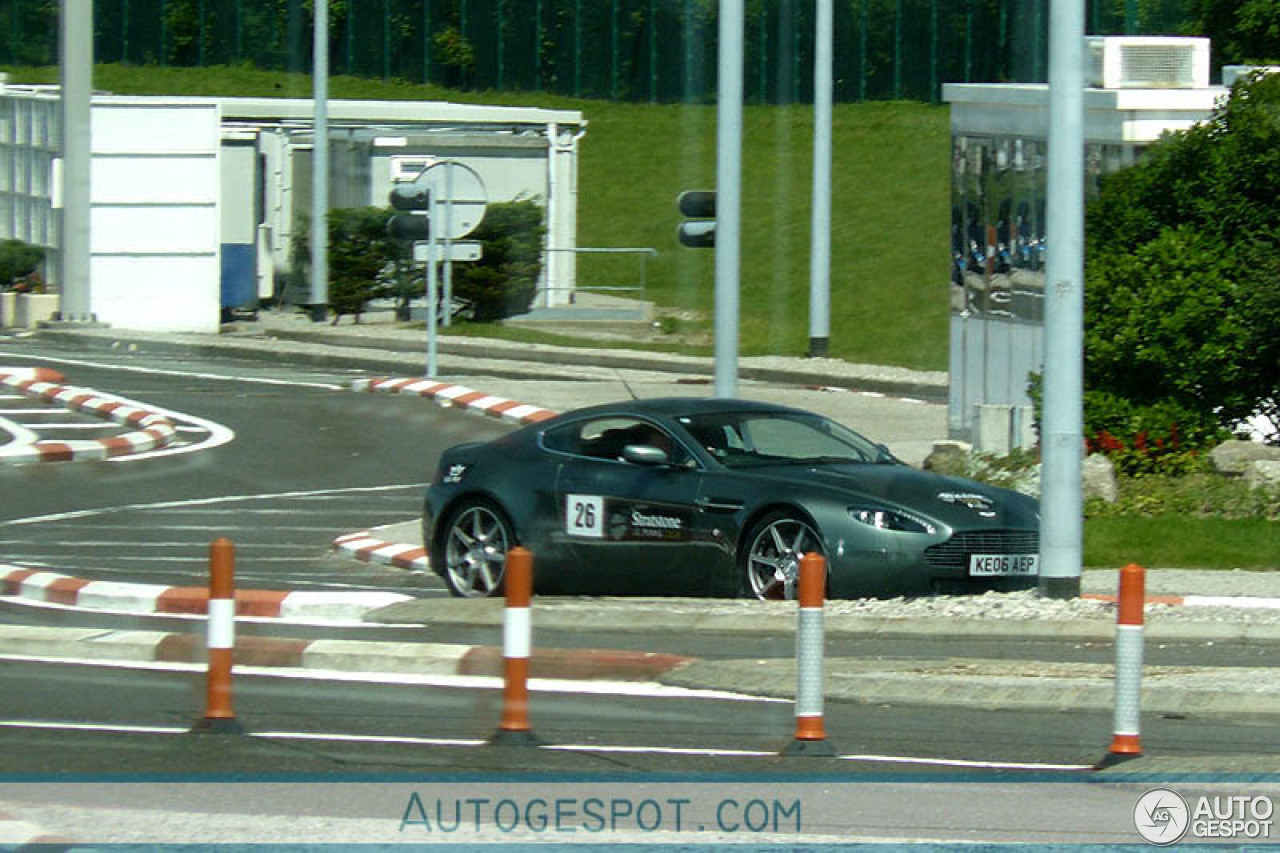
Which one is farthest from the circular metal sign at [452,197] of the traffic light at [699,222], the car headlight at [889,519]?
the car headlight at [889,519]

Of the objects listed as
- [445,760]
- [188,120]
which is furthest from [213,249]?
[445,760]

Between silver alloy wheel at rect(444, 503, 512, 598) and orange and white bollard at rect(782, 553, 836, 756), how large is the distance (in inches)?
208

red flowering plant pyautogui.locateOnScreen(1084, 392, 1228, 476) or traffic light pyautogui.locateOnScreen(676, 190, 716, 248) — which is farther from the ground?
traffic light pyautogui.locateOnScreen(676, 190, 716, 248)

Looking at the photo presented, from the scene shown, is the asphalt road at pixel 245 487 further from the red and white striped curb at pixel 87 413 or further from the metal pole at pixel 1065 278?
the metal pole at pixel 1065 278

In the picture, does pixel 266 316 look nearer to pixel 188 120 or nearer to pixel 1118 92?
pixel 188 120

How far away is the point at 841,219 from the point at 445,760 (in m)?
45.7

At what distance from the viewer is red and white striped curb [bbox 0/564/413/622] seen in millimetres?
13688

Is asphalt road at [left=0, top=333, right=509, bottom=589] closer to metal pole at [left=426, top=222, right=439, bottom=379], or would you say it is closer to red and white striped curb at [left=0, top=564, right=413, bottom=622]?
red and white striped curb at [left=0, top=564, right=413, bottom=622]

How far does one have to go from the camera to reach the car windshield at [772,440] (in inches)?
555

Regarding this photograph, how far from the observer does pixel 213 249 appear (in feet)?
123

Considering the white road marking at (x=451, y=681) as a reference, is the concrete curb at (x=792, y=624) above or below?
above

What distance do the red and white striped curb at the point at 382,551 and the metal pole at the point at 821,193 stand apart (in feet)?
56.3

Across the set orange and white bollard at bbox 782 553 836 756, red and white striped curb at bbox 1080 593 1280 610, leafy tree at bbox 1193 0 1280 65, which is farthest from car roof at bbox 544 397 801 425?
leafy tree at bbox 1193 0 1280 65

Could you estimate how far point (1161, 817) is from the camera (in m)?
7.83
